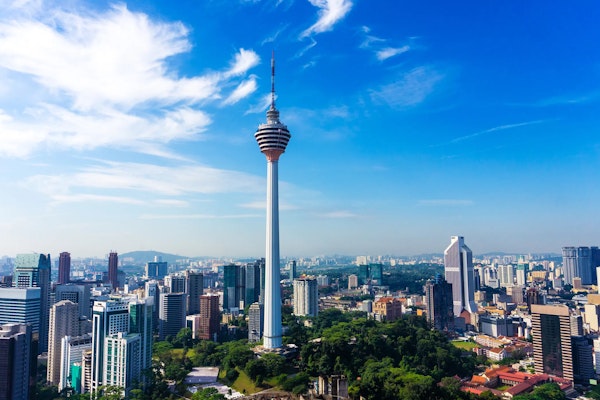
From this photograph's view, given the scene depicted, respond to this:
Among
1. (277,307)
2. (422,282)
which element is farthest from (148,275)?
(277,307)

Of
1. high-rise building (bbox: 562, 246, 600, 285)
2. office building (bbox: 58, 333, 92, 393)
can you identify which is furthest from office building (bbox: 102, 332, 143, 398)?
high-rise building (bbox: 562, 246, 600, 285)

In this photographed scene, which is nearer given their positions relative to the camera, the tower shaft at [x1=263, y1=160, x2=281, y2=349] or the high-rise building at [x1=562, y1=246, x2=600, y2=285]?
the tower shaft at [x1=263, y1=160, x2=281, y2=349]

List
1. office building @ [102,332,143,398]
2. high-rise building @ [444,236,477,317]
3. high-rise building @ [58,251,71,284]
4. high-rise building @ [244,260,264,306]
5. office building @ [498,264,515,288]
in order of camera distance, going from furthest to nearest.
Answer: office building @ [498,264,515,288], high-rise building @ [58,251,71,284], high-rise building @ [244,260,264,306], high-rise building @ [444,236,477,317], office building @ [102,332,143,398]

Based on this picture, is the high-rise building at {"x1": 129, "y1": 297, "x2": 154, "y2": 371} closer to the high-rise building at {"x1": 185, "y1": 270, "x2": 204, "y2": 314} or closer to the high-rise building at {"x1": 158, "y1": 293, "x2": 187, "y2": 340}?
the high-rise building at {"x1": 158, "y1": 293, "x2": 187, "y2": 340}

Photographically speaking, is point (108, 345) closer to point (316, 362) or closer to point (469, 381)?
point (316, 362)

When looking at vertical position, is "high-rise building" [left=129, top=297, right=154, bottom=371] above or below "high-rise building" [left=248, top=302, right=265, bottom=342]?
above

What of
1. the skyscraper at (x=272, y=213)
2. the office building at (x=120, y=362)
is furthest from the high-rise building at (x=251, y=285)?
the office building at (x=120, y=362)

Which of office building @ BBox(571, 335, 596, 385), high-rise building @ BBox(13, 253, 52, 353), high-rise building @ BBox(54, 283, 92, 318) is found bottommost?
office building @ BBox(571, 335, 596, 385)

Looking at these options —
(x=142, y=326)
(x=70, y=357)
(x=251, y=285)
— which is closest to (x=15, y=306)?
(x=70, y=357)
